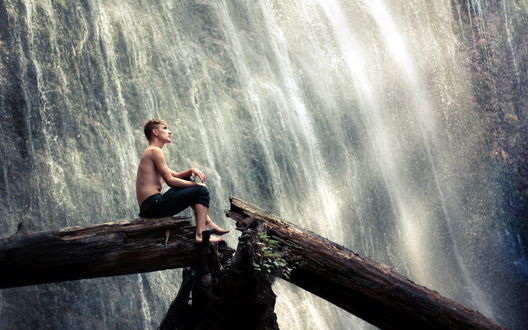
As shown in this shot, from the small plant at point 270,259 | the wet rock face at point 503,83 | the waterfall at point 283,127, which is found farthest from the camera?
the wet rock face at point 503,83

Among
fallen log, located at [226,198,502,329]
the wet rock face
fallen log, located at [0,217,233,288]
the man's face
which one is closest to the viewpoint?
fallen log, located at [0,217,233,288]

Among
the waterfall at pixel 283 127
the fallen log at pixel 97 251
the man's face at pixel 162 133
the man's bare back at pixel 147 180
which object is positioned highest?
the waterfall at pixel 283 127

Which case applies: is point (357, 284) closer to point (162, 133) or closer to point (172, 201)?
point (172, 201)

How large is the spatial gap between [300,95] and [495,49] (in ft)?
34.4

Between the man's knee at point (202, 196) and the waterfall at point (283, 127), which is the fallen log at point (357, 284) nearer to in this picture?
the man's knee at point (202, 196)

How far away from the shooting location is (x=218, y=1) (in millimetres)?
13820

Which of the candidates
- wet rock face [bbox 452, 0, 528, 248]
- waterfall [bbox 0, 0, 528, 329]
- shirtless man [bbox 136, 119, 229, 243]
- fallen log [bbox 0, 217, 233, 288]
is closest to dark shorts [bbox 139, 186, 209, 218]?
shirtless man [bbox 136, 119, 229, 243]

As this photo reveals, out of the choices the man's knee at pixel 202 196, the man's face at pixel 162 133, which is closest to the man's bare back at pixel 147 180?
the man's face at pixel 162 133

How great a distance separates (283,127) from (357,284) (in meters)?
8.00

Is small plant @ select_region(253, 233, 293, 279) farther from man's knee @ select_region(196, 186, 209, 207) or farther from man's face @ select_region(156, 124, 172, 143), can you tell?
man's face @ select_region(156, 124, 172, 143)

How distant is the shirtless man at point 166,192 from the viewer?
5.32 metres

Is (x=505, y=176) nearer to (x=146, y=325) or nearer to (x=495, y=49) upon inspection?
(x=495, y=49)

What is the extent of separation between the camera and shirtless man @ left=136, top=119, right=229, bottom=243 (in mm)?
5324

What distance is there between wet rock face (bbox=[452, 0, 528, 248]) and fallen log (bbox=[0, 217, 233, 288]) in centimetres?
1682
